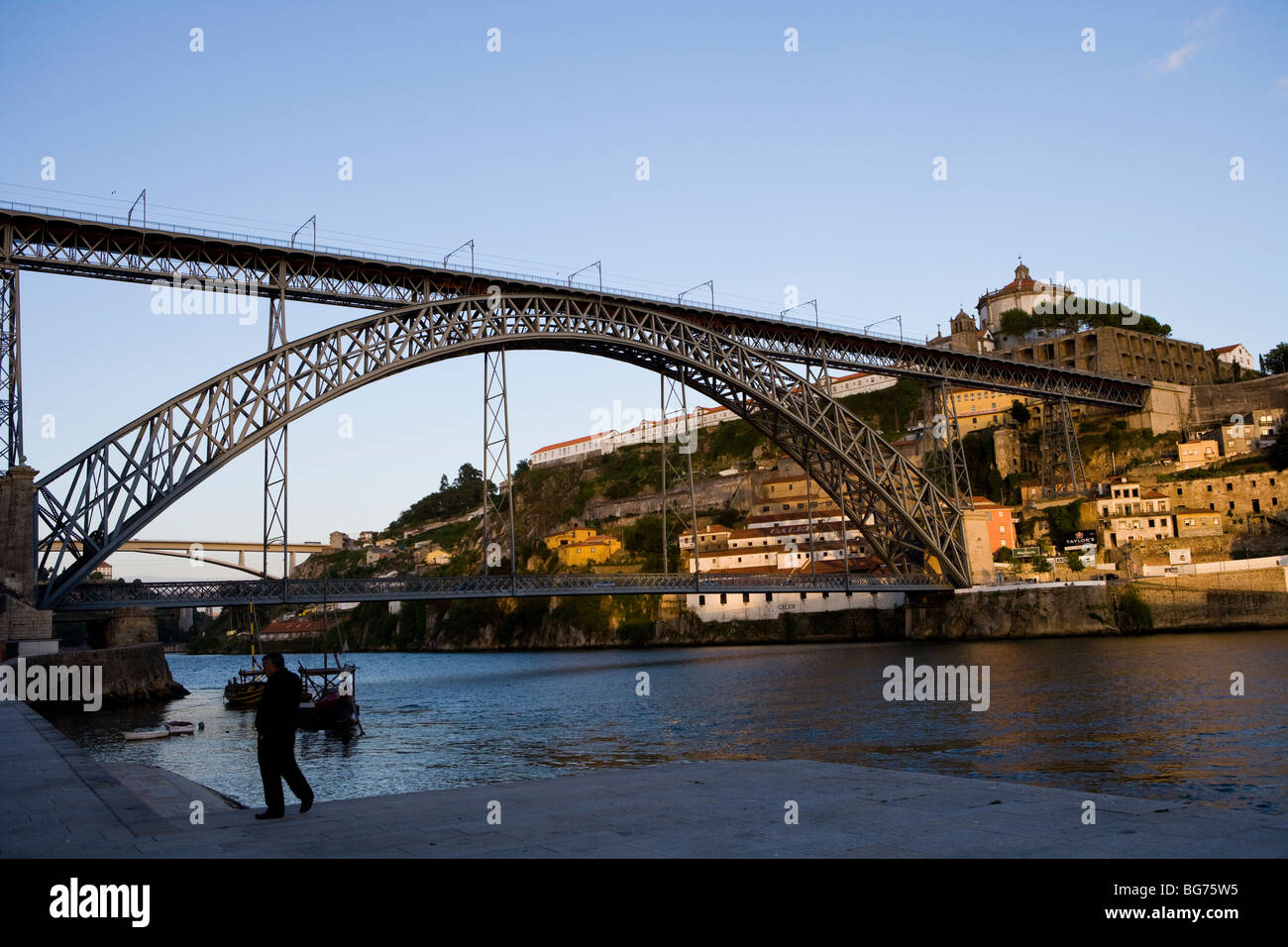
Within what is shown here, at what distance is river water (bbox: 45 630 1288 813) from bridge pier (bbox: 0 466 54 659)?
9.67ft

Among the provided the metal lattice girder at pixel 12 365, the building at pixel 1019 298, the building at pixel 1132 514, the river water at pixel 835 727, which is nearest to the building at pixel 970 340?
the building at pixel 1019 298

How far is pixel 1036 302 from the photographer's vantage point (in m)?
108

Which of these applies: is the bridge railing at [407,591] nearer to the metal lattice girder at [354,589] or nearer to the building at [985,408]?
the metal lattice girder at [354,589]

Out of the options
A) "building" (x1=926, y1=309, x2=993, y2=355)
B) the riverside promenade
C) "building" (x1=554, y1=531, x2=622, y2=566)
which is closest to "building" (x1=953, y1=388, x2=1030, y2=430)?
"building" (x1=926, y1=309, x2=993, y2=355)

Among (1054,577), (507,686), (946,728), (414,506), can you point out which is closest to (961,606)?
(1054,577)

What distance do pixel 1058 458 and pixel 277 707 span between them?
250 feet

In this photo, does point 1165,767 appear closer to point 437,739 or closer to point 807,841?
point 807,841

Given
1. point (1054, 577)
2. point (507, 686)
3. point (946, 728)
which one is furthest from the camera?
point (1054, 577)

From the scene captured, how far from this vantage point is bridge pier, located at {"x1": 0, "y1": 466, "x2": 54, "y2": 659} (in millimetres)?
31750

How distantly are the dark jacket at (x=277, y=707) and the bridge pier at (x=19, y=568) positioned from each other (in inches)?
1058

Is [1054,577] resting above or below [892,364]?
below

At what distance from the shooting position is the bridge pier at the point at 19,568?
3175 cm

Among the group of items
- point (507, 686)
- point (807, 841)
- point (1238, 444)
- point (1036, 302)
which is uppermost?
point (1036, 302)
